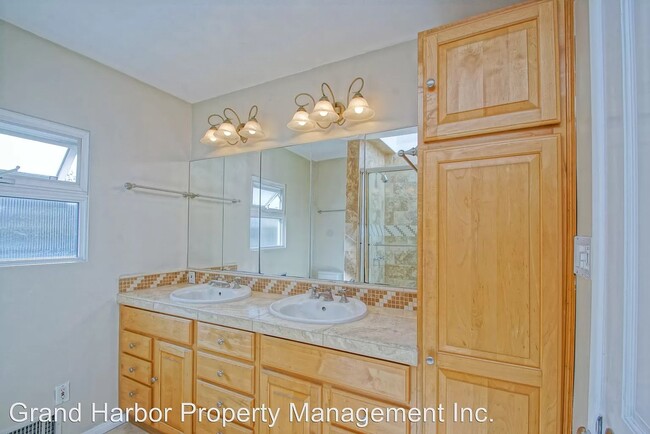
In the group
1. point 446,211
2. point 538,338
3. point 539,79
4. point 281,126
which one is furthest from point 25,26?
point 538,338

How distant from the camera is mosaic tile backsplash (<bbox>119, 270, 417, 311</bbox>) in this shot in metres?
1.84

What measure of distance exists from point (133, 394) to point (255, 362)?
118cm

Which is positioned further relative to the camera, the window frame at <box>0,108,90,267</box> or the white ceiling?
the window frame at <box>0,108,90,267</box>

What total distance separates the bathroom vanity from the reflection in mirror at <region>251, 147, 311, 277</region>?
0.91 feet

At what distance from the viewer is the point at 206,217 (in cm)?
274

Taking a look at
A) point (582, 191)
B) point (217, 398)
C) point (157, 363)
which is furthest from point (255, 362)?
point (582, 191)

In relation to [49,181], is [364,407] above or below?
below

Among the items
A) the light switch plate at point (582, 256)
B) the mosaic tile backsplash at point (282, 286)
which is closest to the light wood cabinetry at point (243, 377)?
the mosaic tile backsplash at point (282, 286)

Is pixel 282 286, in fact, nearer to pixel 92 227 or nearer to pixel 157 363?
pixel 157 363

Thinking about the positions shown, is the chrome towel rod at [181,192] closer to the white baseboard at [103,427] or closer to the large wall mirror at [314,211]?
the large wall mirror at [314,211]

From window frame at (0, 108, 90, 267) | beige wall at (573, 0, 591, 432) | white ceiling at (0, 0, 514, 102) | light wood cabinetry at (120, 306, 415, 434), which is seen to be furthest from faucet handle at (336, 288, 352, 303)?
window frame at (0, 108, 90, 267)

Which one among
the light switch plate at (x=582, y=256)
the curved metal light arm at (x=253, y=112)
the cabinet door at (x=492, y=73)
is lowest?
the light switch plate at (x=582, y=256)

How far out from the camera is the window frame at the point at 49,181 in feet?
5.85

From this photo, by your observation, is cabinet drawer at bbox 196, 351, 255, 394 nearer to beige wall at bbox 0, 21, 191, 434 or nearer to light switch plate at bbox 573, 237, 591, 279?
beige wall at bbox 0, 21, 191, 434
